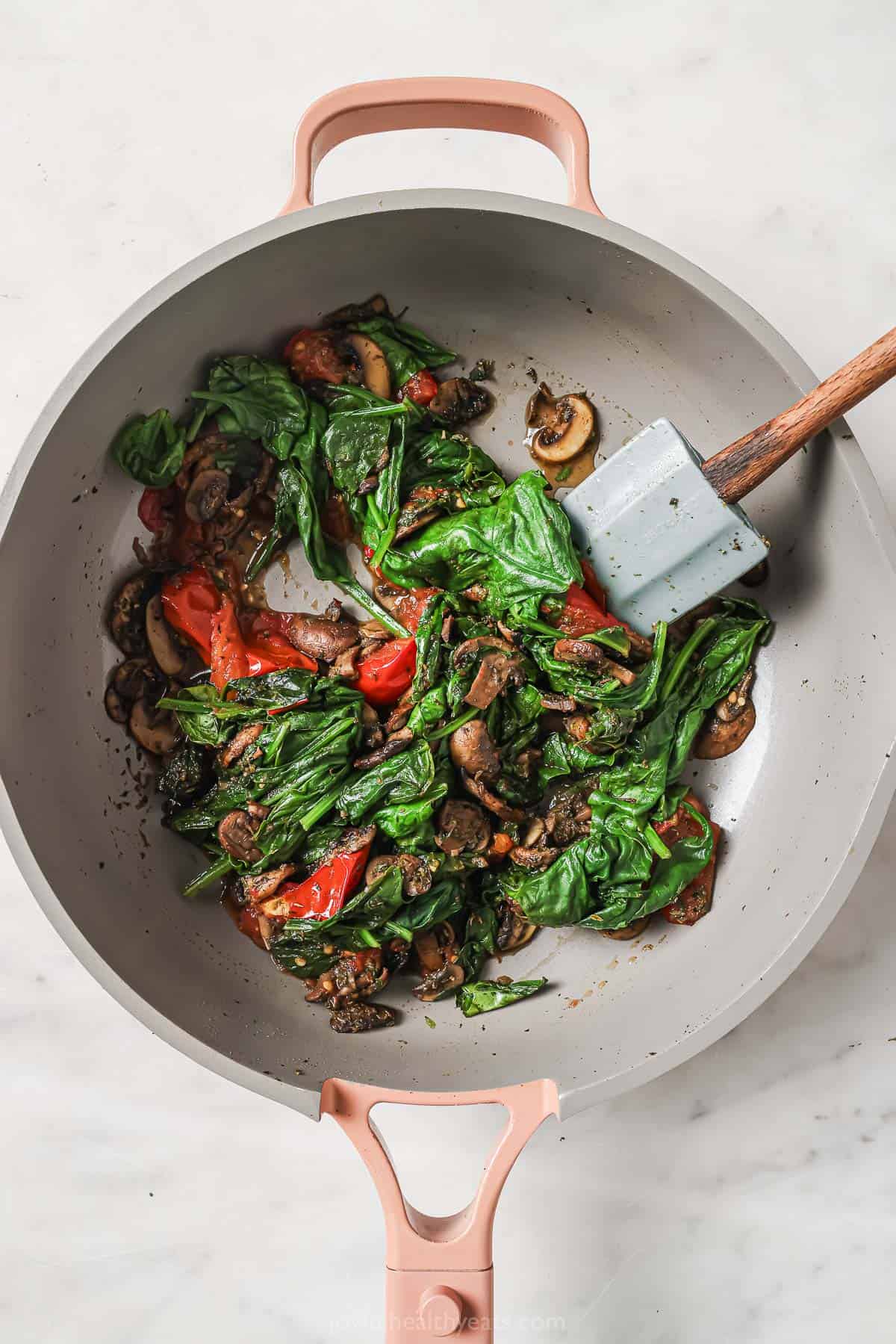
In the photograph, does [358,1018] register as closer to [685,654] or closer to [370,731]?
[370,731]

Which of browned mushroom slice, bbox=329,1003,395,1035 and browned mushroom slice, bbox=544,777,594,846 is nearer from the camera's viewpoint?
browned mushroom slice, bbox=329,1003,395,1035

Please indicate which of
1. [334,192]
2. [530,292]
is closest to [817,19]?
[530,292]

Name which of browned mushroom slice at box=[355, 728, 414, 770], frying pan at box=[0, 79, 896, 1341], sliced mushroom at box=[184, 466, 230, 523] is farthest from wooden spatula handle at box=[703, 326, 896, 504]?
sliced mushroom at box=[184, 466, 230, 523]

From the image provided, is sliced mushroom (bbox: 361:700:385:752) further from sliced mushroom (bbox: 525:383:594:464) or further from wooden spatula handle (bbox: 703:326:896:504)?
wooden spatula handle (bbox: 703:326:896:504)

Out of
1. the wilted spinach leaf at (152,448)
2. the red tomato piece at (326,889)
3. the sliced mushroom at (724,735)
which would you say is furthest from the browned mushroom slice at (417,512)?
the sliced mushroom at (724,735)

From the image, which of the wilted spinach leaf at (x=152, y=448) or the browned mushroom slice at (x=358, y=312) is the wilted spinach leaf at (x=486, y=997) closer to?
the wilted spinach leaf at (x=152, y=448)

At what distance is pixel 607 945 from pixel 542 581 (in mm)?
1035

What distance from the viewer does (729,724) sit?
282 centimetres

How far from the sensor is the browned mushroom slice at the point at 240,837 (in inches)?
106

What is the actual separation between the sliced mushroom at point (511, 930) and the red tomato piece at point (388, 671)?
680mm

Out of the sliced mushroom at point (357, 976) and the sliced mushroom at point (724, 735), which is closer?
the sliced mushroom at point (357, 976)

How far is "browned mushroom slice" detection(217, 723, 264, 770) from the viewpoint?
108 inches

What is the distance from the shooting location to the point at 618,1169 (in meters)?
2.83

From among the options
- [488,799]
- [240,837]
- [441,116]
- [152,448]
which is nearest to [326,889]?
[240,837]
